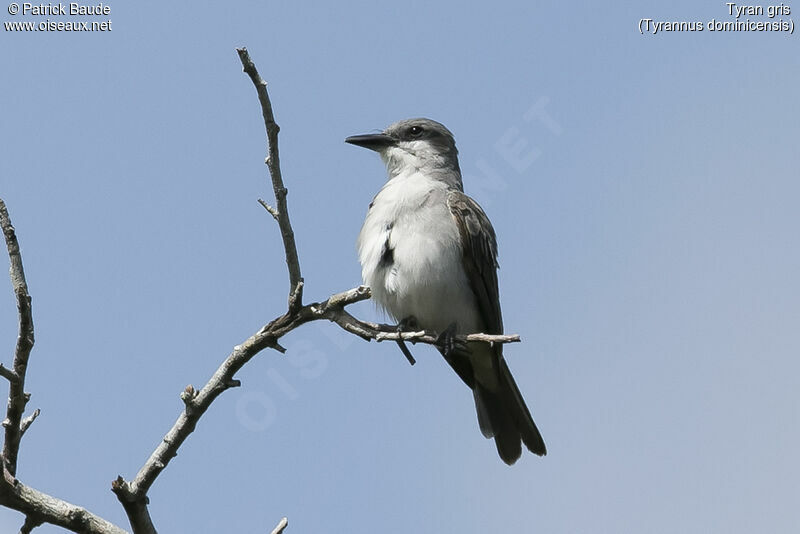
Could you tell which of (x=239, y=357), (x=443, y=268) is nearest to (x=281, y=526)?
(x=239, y=357)

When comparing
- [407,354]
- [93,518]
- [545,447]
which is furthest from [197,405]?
[545,447]

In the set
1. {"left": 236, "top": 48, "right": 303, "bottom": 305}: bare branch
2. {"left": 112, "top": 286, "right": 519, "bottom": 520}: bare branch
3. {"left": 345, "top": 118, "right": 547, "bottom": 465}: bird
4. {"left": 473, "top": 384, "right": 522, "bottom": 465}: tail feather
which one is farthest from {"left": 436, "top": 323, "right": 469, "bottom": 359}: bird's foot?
{"left": 236, "top": 48, "right": 303, "bottom": 305}: bare branch

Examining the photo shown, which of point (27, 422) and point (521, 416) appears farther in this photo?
point (521, 416)

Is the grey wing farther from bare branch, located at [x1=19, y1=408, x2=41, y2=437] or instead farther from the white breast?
bare branch, located at [x1=19, y1=408, x2=41, y2=437]

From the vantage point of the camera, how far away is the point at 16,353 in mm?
5418

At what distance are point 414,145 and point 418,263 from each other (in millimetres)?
2270

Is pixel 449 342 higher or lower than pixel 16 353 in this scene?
lower

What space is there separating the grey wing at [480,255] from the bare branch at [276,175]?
3.15 m

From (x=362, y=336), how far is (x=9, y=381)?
2.21 metres

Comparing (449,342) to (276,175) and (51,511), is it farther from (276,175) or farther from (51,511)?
(51,511)

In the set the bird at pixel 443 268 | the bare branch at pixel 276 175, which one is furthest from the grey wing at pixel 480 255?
the bare branch at pixel 276 175

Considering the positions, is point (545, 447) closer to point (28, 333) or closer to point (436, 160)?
point (436, 160)

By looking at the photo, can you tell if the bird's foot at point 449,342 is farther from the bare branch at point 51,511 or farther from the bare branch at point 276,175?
the bare branch at point 51,511

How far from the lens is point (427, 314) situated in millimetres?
8867
